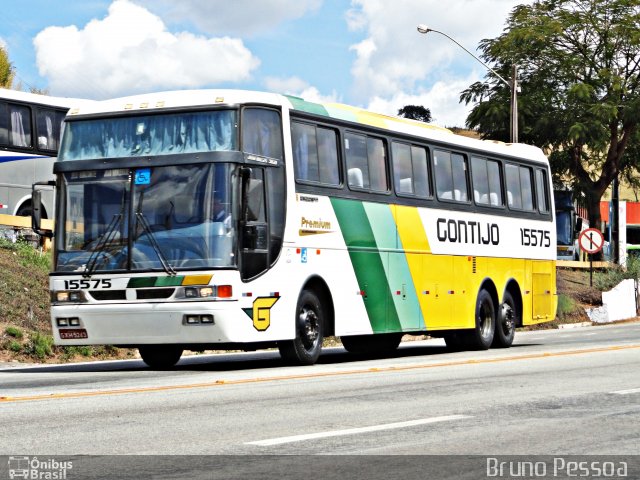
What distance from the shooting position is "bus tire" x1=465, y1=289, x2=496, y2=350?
22.7 meters

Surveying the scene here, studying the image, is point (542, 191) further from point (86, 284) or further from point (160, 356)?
point (86, 284)

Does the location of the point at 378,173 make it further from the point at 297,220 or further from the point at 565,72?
the point at 565,72

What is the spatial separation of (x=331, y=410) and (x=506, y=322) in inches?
533

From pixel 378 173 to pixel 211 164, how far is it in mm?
4195

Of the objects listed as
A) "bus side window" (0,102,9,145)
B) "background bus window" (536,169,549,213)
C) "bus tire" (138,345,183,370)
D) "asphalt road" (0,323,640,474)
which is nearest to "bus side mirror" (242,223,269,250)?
"asphalt road" (0,323,640,474)

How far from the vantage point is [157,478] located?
7086 millimetres

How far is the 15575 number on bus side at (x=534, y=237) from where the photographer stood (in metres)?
24.7

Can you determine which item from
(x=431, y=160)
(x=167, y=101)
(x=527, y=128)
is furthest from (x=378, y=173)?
(x=527, y=128)

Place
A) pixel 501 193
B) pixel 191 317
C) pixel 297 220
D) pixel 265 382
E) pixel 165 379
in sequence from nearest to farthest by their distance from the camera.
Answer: pixel 265 382
pixel 165 379
pixel 191 317
pixel 297 220
pixel 501 193

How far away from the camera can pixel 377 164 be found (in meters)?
19.6

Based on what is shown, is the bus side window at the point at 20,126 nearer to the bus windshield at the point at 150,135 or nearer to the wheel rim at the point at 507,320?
the wheel rim at the point at 507,320

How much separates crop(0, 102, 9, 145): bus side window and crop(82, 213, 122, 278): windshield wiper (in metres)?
16.1

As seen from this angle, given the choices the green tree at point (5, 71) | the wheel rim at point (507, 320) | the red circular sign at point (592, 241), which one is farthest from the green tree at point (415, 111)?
the wheel rim at point (507, 320)

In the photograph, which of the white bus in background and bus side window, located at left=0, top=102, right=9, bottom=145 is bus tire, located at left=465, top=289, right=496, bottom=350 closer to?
the white bus in background
